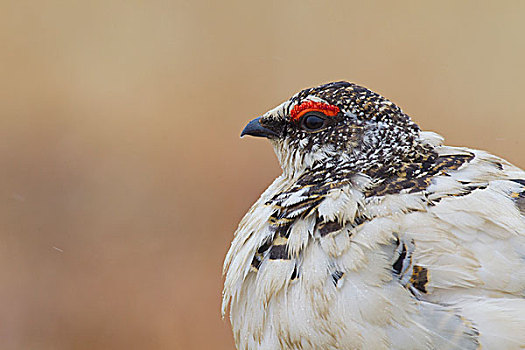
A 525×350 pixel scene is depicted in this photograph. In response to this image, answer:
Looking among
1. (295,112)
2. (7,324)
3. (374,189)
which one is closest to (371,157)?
(374,189)

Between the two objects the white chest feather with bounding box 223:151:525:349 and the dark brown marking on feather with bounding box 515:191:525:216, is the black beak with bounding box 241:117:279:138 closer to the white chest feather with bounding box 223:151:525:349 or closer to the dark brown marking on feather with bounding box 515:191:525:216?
the white chest feather with bounding box 223:151:525:349

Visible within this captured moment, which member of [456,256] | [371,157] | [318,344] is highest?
[371,157]

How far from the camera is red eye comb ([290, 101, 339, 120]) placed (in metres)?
1.06

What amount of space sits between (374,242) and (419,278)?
0.31 feet

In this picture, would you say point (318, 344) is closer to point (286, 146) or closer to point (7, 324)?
point (286, 146)

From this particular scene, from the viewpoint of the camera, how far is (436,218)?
91cm

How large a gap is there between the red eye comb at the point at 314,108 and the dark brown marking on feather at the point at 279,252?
11.1 inches

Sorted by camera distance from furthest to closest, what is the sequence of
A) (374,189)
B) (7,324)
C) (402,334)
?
1. (7,324)
2. (374,189)
3. (402,334)

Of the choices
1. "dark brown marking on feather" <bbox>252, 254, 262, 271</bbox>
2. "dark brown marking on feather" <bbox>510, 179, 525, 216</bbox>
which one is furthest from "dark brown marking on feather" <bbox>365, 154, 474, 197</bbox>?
"dark brown marking on feather" <bbox>252, 254, 262, 271</bbox>

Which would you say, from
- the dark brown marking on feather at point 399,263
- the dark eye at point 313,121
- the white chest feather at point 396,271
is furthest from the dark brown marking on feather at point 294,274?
the dark eye at point 313,121

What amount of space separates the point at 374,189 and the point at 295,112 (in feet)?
0.78

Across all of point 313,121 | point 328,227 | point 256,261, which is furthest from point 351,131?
point 256,261

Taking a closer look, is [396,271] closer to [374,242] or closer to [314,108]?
[374,242]

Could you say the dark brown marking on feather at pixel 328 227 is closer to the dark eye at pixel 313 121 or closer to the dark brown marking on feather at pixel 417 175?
the dark brown marking on feather at pixel 417 175
